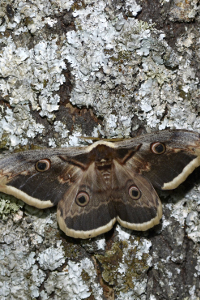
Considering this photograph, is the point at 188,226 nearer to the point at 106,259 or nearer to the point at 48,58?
the point at 106,259

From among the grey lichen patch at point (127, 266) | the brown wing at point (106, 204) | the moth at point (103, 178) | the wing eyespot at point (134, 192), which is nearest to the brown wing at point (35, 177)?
the moth at point (103, 178)

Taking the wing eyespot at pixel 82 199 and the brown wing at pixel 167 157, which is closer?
the brown wing at pixel 167 157

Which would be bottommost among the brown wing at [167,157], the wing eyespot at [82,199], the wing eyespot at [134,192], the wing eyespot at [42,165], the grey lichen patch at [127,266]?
the grey lichen patch at [127,266]

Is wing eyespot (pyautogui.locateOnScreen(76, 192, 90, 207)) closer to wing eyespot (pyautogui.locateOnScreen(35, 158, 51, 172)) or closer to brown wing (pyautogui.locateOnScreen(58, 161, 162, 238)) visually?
brown wing (pyautogui.locateOnScreen(58, 161, 162, 238))

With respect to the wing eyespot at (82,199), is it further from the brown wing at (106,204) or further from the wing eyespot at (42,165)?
the wing eyespot at (42,165)

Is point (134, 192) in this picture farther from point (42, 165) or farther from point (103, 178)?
point (42, 165)

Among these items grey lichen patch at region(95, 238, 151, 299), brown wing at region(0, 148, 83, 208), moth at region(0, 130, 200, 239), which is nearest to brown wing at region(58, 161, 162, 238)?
moth at region(0, 130, 200, 239)

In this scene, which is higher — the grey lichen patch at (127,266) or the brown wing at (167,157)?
the brown wing at (167,157)
